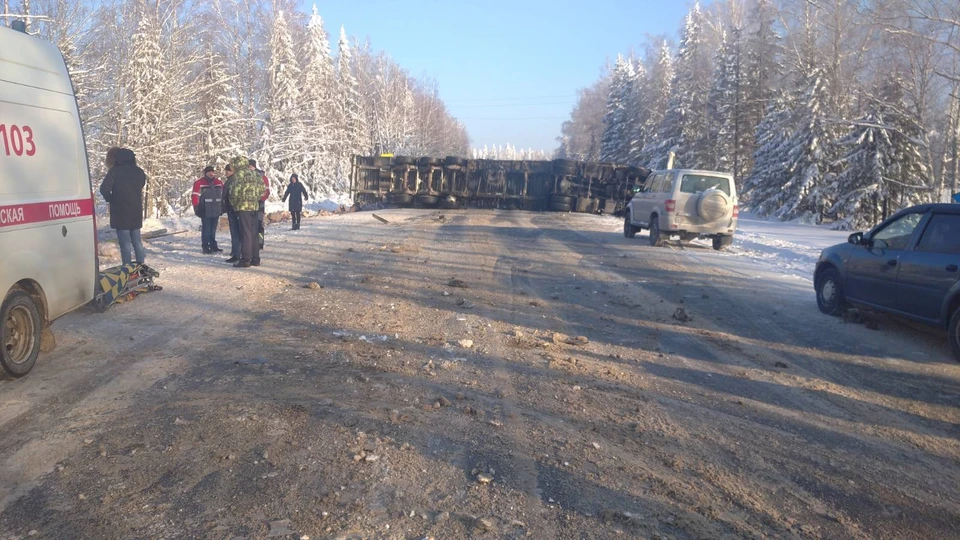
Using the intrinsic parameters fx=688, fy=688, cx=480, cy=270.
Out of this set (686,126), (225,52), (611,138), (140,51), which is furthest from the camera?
(611,138)

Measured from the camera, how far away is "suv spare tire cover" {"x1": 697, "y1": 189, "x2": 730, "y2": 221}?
Result: 1591 cm

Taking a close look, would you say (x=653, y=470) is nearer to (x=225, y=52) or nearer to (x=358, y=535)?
(x=358, y=535)

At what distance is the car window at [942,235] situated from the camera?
7.40 m

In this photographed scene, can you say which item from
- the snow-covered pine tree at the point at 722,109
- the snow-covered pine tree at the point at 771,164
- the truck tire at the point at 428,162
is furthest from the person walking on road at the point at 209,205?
the snow-covered pine tree at the point at 722,109

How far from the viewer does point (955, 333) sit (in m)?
6.94

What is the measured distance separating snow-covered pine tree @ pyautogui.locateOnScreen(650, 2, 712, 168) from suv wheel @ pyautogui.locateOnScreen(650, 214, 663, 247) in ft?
118

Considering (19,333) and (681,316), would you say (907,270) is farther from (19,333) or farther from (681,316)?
(19,333)

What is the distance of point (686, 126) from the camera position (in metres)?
53.9

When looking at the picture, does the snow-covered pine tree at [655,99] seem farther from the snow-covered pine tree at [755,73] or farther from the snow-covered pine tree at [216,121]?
the snow-covered pine tree at [216,121]

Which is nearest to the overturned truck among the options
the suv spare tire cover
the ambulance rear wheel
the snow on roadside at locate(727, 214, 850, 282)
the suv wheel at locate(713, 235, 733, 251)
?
the snow on roadside at locate(727, 214, 850, 282)

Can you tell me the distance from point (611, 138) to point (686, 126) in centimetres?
2075

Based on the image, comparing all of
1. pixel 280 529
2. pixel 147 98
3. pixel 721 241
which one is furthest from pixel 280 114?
pixel 280 529

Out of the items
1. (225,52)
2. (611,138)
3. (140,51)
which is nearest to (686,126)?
(611,138)

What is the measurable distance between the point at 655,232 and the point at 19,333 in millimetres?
14075
